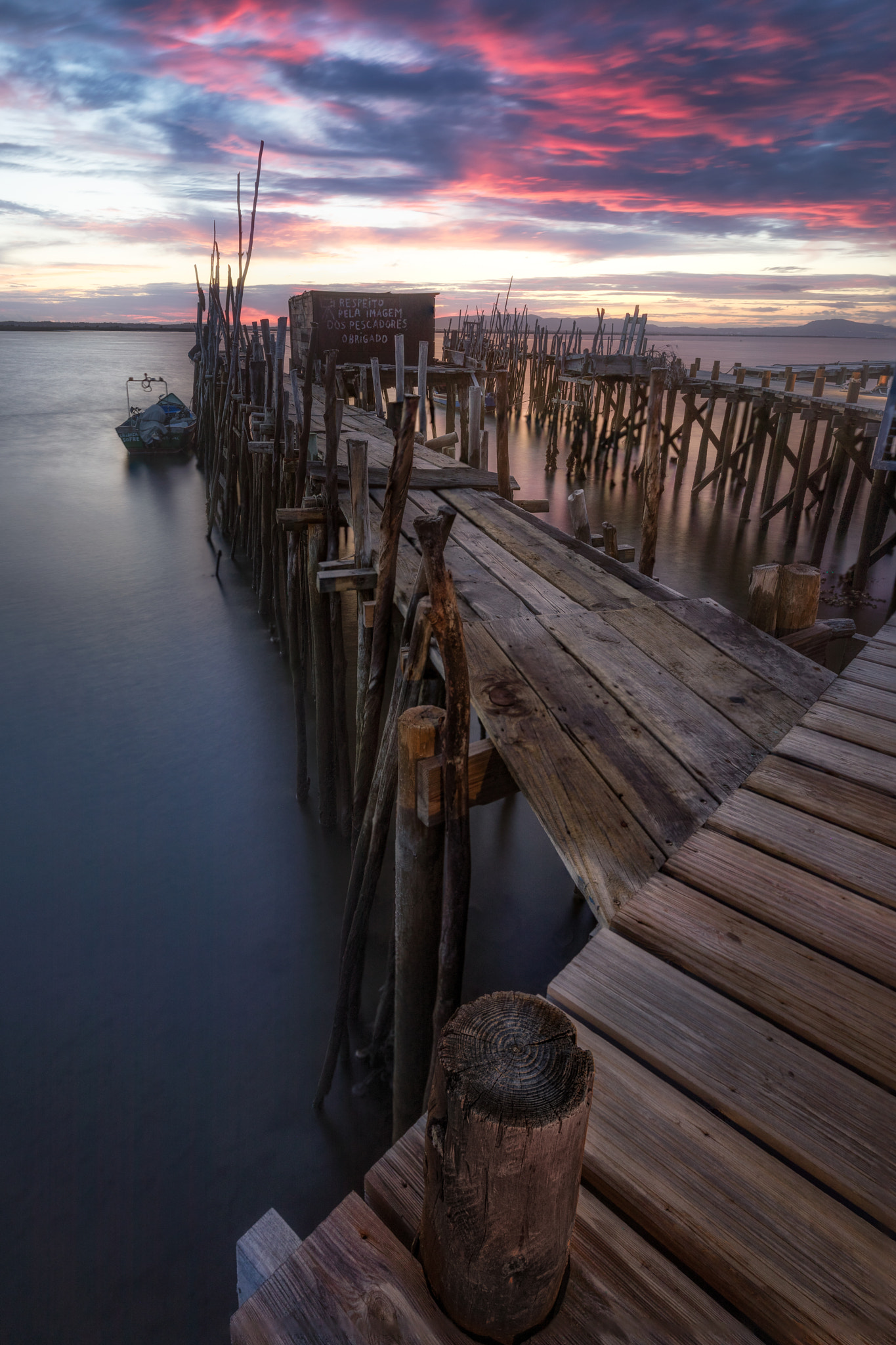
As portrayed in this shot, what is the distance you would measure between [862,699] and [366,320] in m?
19.6

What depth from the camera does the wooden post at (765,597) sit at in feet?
11.0

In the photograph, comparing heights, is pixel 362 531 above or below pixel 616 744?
above

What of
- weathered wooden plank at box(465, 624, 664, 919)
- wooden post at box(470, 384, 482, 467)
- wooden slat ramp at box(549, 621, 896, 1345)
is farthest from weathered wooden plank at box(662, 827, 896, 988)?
wooden post at box(470, 384, 482, 467)

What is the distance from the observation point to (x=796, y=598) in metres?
3.36

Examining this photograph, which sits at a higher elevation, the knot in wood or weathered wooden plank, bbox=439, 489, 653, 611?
the knot in wood

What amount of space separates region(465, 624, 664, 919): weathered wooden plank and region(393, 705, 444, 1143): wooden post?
0.28 m

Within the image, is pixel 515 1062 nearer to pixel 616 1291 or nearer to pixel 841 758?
pixel 616 1291

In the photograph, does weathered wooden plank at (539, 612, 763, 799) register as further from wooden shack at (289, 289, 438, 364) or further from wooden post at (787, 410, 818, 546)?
wooden shack at (289, 289, 438, 364)

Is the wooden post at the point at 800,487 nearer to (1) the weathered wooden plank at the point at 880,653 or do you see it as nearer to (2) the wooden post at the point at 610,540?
(2) the wooden post at the point at 610,540

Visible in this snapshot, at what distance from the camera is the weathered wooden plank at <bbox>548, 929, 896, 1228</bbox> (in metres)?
1.21

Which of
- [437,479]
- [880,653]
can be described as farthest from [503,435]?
[880,653]

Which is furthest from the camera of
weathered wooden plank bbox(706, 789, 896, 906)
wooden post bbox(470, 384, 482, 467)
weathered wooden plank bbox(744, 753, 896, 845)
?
wooden post bbox(470, 384, 482, 467)

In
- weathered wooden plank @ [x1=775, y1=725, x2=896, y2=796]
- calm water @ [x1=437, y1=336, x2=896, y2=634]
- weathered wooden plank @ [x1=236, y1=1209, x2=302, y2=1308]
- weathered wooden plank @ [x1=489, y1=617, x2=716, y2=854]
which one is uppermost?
weathered wooden plank @ [x1=775, y1=725, x2=896, y2=796]

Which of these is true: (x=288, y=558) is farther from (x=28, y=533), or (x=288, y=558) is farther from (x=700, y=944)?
(x=28, y=533)
